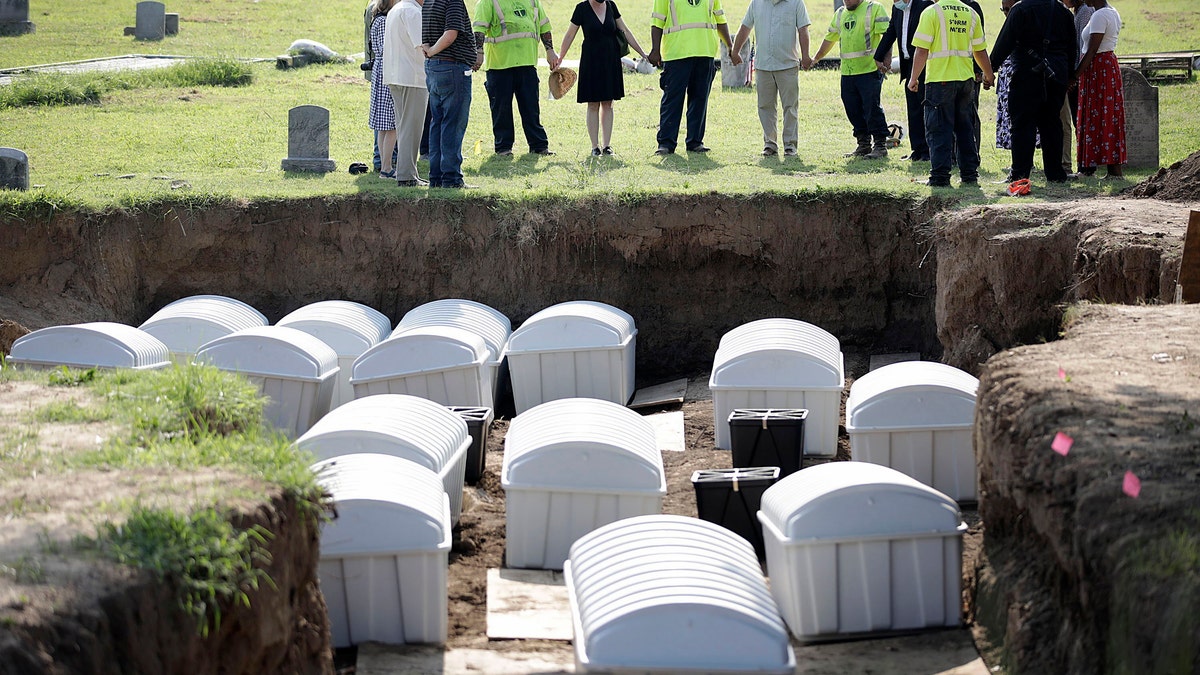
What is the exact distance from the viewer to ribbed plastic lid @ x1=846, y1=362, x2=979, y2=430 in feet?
26.9

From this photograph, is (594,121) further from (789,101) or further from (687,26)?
(789,101)

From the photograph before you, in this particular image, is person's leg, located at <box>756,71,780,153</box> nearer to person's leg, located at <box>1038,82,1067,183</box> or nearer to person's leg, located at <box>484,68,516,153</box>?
person's leg, located at <box>484,68,516,153</box>

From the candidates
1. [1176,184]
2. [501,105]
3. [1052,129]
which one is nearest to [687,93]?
[501,105]

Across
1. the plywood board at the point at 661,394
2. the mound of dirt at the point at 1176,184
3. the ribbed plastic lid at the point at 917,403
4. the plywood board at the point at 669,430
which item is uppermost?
the mound of dirt at the point at 1176,184

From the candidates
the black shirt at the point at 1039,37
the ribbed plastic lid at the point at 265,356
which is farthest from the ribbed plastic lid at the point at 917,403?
the ribbed plastic lid at the point at 265,356

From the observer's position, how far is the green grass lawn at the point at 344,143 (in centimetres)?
1229

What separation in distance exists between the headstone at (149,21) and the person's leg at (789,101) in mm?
18789

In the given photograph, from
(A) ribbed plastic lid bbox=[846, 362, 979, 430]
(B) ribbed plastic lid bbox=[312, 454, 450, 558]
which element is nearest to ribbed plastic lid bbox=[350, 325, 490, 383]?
(A) ribbed plastic lid bbox=[846, 362, 979, 430]

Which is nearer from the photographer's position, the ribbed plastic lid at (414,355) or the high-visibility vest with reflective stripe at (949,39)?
the ribbed plastic lid at (414,355)

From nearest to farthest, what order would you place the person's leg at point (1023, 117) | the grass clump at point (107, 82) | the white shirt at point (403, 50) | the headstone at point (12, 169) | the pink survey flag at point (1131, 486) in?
the pink survey flag at point (1131, 486) → the person's leg at point (1023, 117) → the white shirt at point (403, 50) → the headstone at point (12, 169) → the grass clump at point (107, 82)

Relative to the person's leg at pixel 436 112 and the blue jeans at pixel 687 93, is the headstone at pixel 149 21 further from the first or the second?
the person's leg at pixel 436 112

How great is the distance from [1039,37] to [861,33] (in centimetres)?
264

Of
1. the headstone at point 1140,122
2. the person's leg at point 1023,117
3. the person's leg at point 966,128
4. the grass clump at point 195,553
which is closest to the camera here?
the grass clump at point 195,553

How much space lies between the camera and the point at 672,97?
13961 mm
